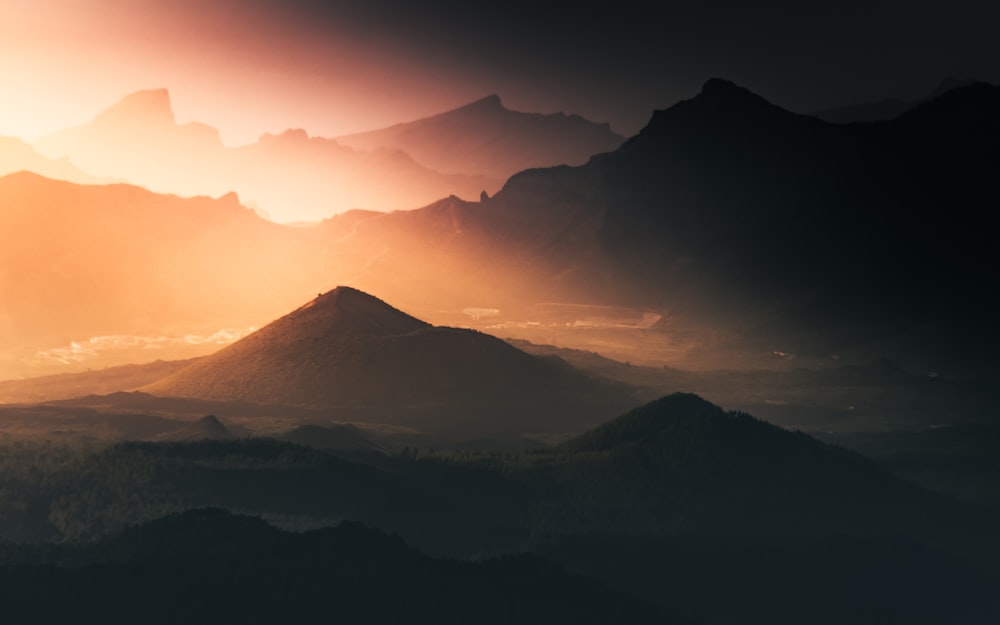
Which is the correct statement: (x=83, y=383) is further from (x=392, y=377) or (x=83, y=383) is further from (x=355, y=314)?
(x=392, y=377)

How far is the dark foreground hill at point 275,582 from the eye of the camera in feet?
213

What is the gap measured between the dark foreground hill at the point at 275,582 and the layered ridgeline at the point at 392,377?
65.3m

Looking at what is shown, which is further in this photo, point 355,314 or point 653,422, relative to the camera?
point 355,314

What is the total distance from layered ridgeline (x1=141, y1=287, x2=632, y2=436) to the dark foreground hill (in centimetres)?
6534

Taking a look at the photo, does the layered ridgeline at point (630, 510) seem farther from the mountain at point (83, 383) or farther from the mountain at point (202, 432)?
the mountain at point (83, 383)

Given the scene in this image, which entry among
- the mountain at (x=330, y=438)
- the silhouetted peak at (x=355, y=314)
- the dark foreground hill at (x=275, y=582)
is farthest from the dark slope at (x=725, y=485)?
the silhouetted peak at (x=355, y=314)

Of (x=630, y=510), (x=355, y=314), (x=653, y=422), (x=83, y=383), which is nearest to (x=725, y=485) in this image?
(x=630, y=510)

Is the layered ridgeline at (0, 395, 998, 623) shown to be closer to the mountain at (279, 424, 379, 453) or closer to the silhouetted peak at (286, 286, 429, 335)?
the mountain at (279, 424, 379, 453)

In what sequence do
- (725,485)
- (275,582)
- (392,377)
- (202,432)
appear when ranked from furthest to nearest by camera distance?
(392,377) < (202,432) < (725,485) < (275,582)

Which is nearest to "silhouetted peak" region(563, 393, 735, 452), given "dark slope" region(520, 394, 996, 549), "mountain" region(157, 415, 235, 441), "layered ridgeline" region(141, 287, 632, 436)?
"dark slope" region(520, 394, 996, 549)

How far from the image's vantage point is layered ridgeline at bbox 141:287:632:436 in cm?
14825

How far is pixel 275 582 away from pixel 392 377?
88.4 m

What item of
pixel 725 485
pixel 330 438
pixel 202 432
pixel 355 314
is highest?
pixel 355 314

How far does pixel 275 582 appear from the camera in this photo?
68.6 m
